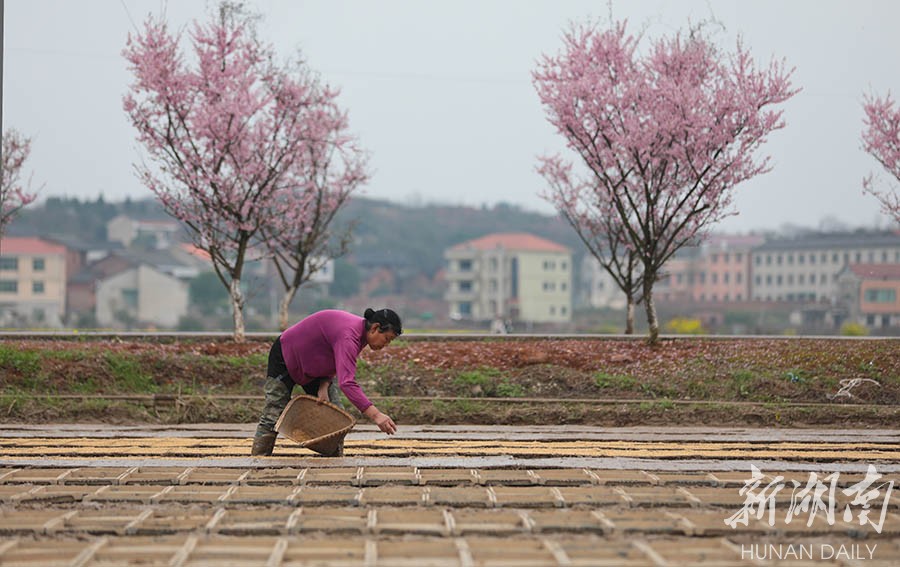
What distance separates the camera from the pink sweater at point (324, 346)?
28.1 ft

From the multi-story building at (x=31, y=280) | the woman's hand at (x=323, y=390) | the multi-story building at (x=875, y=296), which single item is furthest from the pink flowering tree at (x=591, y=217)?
the multi-story building at (x=31, y=280)

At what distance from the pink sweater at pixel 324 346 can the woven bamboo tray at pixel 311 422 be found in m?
0.26

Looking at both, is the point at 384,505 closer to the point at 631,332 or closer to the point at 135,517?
the point at 135,517

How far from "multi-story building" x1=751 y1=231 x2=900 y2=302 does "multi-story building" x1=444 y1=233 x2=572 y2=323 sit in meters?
14.8

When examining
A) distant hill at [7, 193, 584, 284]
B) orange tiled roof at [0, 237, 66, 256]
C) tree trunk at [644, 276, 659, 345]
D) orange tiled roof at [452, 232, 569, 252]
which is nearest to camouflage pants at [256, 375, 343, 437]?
tree trunk at [644, 276, 659, 345]

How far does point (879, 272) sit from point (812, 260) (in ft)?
64.8

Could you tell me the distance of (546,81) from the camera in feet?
66.0

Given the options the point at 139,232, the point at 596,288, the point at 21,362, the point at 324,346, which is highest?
the point at 139,232

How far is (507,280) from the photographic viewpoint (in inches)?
3034

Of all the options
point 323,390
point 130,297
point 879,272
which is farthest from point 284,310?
point 130,297

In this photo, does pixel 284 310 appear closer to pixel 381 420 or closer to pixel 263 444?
pixel 263 444

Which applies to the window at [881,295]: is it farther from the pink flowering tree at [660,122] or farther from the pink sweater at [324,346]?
the pink sweater at [324,346]

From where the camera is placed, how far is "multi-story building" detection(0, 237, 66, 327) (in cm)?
6650

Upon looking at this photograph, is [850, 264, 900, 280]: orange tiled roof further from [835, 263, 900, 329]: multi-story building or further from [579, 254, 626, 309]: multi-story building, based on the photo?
[579, 254, 626, 309]: multi-story building
